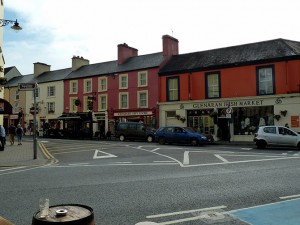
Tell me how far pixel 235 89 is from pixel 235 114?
7.90 ft

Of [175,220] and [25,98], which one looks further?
[25,98]

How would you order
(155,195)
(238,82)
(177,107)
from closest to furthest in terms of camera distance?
(155,195), (238,82), (177,107)

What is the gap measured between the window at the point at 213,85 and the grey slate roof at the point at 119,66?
6.26m

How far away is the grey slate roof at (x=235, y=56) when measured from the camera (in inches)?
1093

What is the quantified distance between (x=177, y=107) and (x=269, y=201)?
85.4 ft

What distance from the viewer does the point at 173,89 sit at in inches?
1304

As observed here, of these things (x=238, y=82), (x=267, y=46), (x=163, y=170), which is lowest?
(x=163, y=170)

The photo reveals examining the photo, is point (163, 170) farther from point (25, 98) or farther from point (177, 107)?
point (25, 98)

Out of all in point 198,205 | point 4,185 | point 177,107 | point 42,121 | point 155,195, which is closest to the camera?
point 198,205

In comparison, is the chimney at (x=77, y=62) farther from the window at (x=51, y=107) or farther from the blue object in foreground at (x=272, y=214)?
the blue object in foreground at (x=272, y=214)

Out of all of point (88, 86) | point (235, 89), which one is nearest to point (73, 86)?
point (88, 86)

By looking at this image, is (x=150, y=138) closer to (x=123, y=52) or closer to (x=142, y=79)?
(x=142, y=79)

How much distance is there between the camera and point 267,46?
2964 cm

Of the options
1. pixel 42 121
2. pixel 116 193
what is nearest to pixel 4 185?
pixel 116 193
